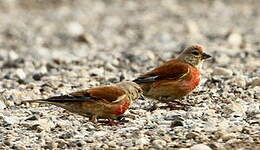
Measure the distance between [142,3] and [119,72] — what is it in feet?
52.6

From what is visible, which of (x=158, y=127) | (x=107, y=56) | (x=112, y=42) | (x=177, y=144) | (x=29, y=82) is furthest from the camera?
(x=112, y=42)

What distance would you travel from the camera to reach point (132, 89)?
412 inches

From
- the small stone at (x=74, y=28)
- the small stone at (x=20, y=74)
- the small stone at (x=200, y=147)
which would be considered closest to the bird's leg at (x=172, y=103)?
the small stone at (x=200, y=147)

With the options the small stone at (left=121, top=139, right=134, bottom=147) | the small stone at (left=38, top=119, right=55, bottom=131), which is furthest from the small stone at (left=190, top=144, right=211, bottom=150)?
the small stone at (left=38, top=119, right=55, bottom=131)

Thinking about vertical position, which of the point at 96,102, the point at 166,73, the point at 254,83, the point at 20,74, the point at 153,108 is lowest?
the point at 20,74

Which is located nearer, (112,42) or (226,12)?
(112,42)

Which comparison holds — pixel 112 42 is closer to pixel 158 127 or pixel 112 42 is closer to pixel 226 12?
pixel 226 12

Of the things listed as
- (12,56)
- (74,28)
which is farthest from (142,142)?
(74,28)

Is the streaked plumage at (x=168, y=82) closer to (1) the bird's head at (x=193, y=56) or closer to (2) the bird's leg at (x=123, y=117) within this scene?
(1) the bird's head at (x=193, y=56)

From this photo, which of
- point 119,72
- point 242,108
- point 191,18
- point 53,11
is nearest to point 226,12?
point 191,18

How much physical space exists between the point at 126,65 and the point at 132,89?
6.32 meters

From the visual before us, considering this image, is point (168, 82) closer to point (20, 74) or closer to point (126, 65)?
point (20, 74)

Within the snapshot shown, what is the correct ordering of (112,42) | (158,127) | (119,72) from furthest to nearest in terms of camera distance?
1. (112,42)
2. (119,72)
3. (158,127)

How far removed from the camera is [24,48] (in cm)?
2208
